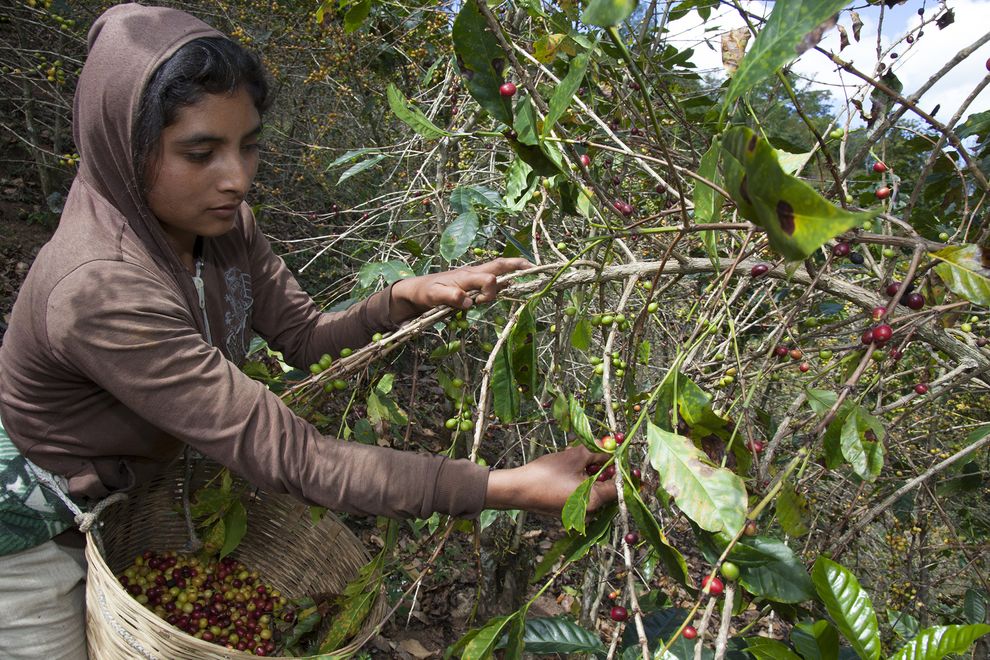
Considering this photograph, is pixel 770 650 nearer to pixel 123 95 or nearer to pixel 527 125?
pixel 527 125

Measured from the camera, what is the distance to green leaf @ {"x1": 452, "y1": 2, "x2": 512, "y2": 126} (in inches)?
43.1

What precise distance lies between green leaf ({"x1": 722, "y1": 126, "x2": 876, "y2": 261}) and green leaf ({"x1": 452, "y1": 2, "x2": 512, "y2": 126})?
0.54 meters

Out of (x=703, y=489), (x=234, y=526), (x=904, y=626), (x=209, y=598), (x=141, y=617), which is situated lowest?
(x=209, y=598)

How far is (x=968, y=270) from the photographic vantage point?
0.87m

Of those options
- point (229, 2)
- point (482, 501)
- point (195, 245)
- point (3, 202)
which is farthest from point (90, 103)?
point (3, 202)

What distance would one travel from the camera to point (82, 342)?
121 cm

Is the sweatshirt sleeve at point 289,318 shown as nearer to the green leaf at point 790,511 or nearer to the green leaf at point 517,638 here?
the green leaf at point 517,638

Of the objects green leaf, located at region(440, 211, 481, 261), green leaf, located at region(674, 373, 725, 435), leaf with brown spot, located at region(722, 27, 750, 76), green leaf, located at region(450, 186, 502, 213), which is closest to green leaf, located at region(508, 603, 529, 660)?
green leaf, located at region(674, 373, 725, 435)

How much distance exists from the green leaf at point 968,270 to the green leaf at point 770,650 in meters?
0.52

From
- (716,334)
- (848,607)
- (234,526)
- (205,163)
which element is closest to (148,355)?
(205,163)

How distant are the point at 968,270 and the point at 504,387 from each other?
2.45 ft

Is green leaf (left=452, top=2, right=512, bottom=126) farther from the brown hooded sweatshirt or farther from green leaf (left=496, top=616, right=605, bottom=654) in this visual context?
green leaf (left=496, top=616, right=605, bottom=654)

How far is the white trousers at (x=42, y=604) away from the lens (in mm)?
1464

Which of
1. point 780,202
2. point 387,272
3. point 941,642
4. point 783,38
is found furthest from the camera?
point 387,272
